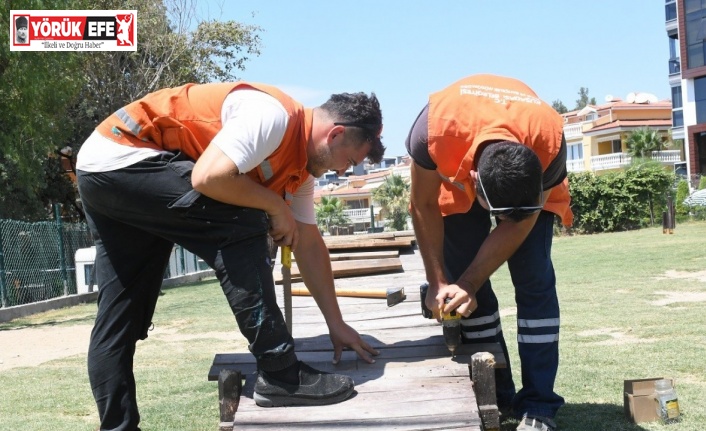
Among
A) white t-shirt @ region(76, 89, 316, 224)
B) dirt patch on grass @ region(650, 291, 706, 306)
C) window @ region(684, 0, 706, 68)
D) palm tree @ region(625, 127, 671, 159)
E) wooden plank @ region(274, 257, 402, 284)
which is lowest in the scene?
dirt patch on grass @ region(650, 291, 706, 306)

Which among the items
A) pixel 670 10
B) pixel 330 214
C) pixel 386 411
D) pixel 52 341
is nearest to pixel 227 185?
pixel 386 411

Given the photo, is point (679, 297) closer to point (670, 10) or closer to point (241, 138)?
point (241, 138)

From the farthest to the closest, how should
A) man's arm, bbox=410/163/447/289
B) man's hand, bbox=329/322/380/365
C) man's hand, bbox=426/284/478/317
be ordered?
man's arm, bbox=410/163/447/289
man's hand, bbox=329/322/380/365
man's hand, bbox=426/284/478/317

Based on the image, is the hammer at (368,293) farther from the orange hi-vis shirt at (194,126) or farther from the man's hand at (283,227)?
the orange hi-vis shirt at (194,126)

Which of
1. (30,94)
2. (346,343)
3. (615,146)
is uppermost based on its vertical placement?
(615,146)

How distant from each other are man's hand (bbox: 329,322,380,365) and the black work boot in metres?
0.60

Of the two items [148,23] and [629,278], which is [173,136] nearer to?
[629,278]

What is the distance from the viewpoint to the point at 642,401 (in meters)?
4.16

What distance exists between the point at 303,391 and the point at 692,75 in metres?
48.8

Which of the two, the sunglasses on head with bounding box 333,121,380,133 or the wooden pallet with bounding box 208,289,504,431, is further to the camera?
the sunglasses on head with bounding box 333,121,380,133

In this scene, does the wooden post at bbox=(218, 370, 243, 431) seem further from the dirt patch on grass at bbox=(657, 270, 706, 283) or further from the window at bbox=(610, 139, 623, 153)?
the window at bbox=(610, 139, 623, 153)

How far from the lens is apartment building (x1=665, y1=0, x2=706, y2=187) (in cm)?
4644

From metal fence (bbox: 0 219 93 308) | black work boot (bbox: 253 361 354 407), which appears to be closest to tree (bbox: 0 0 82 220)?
metal fence (bbox: 0 219 93 308)

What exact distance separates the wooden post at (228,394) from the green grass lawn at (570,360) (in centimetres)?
148
